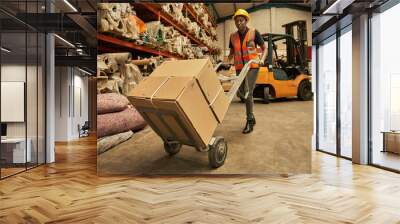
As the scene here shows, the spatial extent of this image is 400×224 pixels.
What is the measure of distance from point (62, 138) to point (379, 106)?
30.8 ft

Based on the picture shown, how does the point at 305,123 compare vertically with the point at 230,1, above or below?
below

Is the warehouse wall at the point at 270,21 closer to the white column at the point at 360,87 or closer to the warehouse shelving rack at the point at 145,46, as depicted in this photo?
the warehouse shelving rack at the point at 145,46

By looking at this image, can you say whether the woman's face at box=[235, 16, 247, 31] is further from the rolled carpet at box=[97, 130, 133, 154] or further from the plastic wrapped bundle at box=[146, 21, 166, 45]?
the rolled carpet at box=[97, 130, 133, 154]

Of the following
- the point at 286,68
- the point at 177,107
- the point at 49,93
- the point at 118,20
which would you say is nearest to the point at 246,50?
the point at 286,68

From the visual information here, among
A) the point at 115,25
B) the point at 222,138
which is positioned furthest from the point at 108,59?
the point at 222,138

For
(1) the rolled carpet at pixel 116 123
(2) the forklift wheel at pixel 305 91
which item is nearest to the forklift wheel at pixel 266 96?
(2) the forklift wheel at pixel 305 91

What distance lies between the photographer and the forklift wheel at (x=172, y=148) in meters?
5.23

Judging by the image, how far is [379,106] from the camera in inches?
239

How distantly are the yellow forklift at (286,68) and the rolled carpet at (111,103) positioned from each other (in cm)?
182

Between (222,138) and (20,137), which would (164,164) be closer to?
(222,138)

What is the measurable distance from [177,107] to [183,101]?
106mm

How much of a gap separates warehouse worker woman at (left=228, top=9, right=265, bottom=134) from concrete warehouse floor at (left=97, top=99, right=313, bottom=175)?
94 millimetres

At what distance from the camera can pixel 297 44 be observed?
5211 mm

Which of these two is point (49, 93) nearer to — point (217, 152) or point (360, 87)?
point (217, 152)
